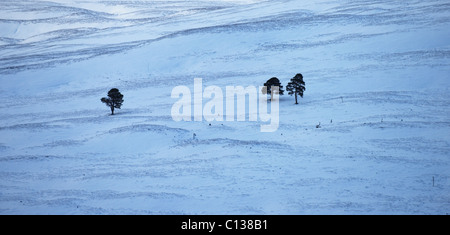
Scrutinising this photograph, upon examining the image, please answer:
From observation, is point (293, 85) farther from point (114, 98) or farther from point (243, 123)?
point (114, 98)

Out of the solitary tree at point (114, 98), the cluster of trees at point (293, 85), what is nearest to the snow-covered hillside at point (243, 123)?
the cluster of trees at point (293, 85)

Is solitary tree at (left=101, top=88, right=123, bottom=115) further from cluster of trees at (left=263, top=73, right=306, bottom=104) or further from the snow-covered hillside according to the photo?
cluster of trees at (left=263, top=73, right=306, bottom=104)

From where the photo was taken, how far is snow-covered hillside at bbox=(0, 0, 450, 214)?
23844 millimetres

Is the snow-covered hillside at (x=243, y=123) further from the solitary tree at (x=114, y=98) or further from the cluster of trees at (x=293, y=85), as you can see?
the solitary tree at (x=114, y=98)

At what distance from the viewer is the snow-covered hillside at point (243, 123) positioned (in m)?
23.8

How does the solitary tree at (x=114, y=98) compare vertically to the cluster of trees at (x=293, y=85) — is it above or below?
below

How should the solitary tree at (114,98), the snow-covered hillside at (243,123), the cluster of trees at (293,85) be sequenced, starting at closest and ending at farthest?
the snow-covered hillside at (243,123) → the cluster of trees at (293,85) → the solitary tree at (114,98)

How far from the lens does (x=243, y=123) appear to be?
37.3 meters

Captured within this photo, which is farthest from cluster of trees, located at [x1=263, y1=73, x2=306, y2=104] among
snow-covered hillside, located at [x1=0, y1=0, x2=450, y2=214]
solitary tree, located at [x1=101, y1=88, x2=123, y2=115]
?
solitary tree, located at [x1=101, y1=88, x2=123, y2=115]

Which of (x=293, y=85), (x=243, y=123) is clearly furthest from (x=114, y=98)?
(x=293, y=85)

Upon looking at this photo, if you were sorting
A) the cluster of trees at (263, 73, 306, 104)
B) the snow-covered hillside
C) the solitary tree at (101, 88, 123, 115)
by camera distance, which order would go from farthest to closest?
the solitary tree at (101, 88, 123, 115) → the cluster of trees at (263, 73, 306, 104) → the snow-covered hillside

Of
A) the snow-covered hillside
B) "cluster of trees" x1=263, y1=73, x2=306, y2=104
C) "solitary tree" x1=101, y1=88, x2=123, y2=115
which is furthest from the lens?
"solitary tree" x1=101, y1=88, x2=123, y2=115
